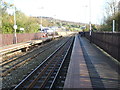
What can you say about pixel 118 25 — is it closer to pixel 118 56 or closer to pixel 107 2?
pixel 107 2

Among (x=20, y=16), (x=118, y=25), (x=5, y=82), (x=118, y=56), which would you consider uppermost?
(x=20, y=16)

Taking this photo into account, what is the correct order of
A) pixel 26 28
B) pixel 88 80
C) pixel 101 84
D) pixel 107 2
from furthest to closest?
pixel 26 28, pixel 107 2, pixel 88 80, pixel 101 84

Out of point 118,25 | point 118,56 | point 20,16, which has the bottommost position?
point 118,56

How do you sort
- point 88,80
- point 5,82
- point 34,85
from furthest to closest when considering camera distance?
point 5,82
point 34,85
point 88,80

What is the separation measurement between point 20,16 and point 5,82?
36.7 meters

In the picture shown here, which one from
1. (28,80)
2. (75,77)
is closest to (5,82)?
(28,80)

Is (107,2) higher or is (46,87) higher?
(107,2)

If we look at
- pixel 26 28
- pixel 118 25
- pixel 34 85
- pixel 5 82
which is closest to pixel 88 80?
pixel 34 85

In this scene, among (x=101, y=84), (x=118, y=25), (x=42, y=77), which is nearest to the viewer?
(x=101, y=84)

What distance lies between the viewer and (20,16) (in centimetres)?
4269

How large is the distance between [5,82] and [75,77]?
330cm

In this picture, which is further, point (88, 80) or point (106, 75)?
point (106, 75)

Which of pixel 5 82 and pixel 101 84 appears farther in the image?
pixel 5 82

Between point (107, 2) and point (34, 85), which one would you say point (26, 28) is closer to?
point (107, 2)
